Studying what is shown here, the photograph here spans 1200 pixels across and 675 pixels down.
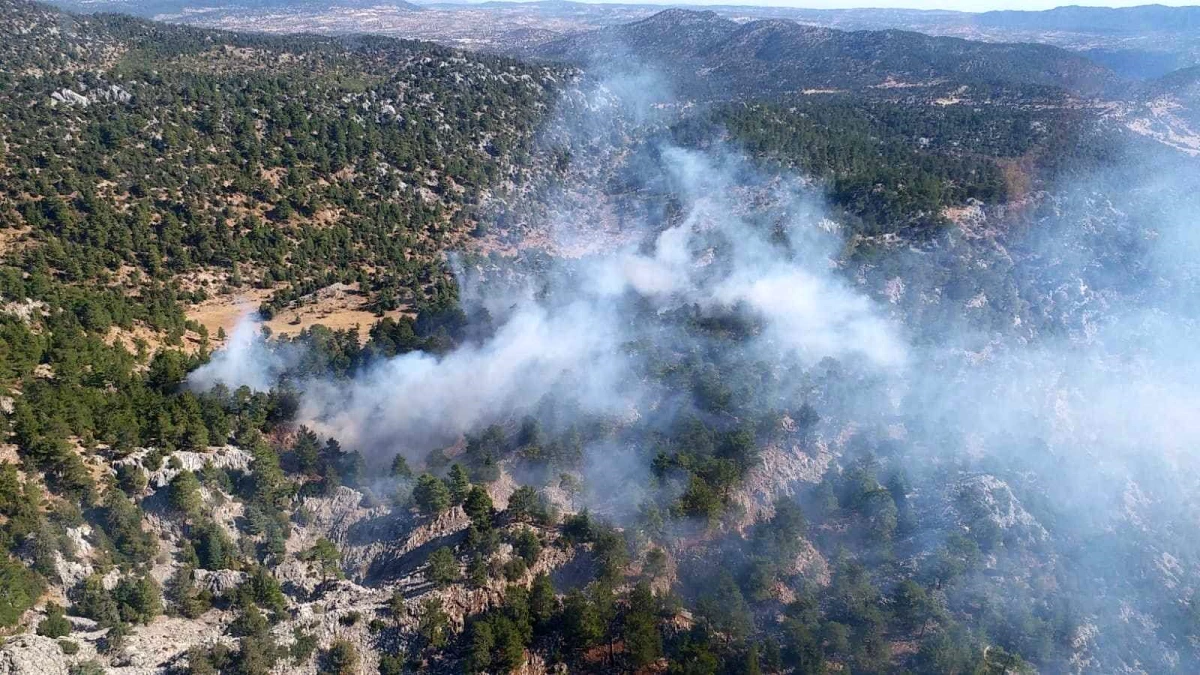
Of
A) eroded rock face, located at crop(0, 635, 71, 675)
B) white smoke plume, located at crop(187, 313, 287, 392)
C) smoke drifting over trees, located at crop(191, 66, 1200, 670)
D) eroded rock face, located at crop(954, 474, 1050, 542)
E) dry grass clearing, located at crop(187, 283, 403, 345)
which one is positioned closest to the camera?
eroded rock face, located at crop(0, 635, 71, 675)

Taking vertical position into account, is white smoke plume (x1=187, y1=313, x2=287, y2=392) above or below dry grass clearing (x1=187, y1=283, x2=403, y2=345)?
above

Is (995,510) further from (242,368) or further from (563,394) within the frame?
(242,368)

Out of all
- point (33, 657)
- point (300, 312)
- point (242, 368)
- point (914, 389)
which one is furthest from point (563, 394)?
point (33, 657)

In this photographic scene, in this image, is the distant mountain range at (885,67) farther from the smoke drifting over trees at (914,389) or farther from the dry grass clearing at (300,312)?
the dry grass clearing at (300,312)

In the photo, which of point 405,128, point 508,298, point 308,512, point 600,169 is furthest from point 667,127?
point 308,512

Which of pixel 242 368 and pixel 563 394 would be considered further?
pixel 242 368

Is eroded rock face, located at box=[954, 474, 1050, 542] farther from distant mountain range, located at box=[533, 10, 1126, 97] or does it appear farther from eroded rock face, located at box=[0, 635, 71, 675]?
distant mountain range, located at box=[533, 10, 1126, 97]

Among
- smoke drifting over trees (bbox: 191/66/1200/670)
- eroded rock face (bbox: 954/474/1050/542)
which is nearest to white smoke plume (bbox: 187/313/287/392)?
smoke drifting over trees (bbox: 191/66/1200/670)

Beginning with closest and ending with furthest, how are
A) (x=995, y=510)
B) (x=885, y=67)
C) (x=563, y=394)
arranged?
(x=995, y=510) → (x=563, y=394) → (x=885, y=67)

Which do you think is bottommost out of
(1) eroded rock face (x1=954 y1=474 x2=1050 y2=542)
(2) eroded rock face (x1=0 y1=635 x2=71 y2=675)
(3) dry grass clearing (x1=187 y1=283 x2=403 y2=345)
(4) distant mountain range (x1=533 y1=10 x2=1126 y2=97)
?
(1) eroded rock face (x1=954 y1=474 x2=1050 y2=542)

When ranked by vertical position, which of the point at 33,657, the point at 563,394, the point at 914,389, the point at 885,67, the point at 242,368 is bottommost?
the point at 914,389

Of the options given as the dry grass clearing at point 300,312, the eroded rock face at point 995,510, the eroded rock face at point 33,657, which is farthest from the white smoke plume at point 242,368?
the eroded rock face at point 995,510

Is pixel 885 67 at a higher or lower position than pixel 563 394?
higher
